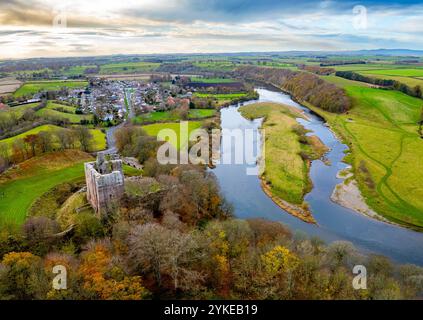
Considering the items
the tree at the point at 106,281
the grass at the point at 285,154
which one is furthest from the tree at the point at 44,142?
the tree at the point at 106,281

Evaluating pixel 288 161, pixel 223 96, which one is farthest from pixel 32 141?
pixel 223 96

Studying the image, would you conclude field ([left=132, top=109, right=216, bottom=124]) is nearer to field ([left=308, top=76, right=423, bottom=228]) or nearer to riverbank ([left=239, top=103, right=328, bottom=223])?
riverbank ([left=239, top=103, right=328, bottom=223])

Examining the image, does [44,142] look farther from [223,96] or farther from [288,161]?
[223,96]

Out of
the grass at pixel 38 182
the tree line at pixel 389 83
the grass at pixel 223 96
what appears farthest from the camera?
the grass at pixel 223 96

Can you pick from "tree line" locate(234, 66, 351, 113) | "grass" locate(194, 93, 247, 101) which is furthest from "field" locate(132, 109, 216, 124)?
"tree line" locate(234, 66, 351, 113)

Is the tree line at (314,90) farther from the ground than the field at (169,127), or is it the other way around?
the tree line at (314,90)

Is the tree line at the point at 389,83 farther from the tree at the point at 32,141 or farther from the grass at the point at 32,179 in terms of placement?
the tree at the point at 32,141
